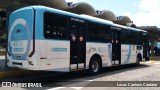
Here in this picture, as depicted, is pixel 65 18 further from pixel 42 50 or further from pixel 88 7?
pixel 88 7

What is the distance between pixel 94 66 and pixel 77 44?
6.87 ft

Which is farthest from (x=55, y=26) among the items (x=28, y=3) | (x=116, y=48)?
(x=28, y=3)

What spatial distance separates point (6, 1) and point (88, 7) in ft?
26.2

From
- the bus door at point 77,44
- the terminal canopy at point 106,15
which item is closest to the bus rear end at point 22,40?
the bus door at point 77,44

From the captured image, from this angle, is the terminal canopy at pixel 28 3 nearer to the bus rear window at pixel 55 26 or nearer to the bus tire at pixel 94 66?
the bus rear window at pixel 55 26

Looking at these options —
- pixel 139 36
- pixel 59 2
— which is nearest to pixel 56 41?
pixel 59 2

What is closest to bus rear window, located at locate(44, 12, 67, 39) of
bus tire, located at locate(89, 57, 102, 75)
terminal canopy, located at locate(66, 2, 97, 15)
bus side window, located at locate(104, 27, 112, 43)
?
bus tire, located at locate(89, 57, 102, 75)

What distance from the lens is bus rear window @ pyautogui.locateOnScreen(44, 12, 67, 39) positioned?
398 inches

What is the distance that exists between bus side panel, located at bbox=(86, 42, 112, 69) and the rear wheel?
36 cm

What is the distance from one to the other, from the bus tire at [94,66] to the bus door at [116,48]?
1785mm

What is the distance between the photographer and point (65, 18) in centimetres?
1111

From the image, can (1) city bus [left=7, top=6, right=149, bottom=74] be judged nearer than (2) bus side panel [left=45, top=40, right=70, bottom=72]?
Yes

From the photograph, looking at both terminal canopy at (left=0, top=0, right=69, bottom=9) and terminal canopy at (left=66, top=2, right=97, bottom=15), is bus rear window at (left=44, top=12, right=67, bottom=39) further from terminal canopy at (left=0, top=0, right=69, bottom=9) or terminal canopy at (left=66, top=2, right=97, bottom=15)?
terminal canopy at (left=66, top=2, right=97, bottom=15)

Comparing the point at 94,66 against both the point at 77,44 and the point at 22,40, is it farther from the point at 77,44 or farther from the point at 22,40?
the point at 22,40
